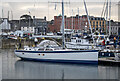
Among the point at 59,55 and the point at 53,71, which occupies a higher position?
the point at 59,55

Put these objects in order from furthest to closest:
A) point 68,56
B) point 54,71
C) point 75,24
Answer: point 75,24
point 68,56
point 54,71

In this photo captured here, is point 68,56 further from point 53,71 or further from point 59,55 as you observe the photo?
point 53,71

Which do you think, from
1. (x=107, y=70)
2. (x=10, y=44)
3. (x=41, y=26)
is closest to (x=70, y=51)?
(x=107, y=70)

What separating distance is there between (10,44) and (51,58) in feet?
70.6

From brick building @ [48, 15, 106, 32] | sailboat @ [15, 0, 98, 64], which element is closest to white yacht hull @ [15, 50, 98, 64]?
sailboat @ [15, 0, 98, 64]

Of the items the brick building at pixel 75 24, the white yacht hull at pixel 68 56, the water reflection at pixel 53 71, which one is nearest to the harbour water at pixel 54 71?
the water reflection at pixel 53 71

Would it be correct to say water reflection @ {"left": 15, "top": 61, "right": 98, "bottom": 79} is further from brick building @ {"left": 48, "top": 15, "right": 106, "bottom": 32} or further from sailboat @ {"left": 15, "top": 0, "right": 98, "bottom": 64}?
brick building @ {"left": 48, "top": 15, "right": 106, "bottom": 32}

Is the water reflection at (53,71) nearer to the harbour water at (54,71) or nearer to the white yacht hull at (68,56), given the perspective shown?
the harbour water at (54,71)

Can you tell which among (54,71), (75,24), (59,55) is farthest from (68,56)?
(75,24)

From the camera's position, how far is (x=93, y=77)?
70.9 feet

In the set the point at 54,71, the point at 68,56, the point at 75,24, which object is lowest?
the point at 54,71

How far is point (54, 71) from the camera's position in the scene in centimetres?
2412

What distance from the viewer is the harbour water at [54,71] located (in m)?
21.8

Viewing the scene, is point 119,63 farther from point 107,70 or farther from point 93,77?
point 93,77
